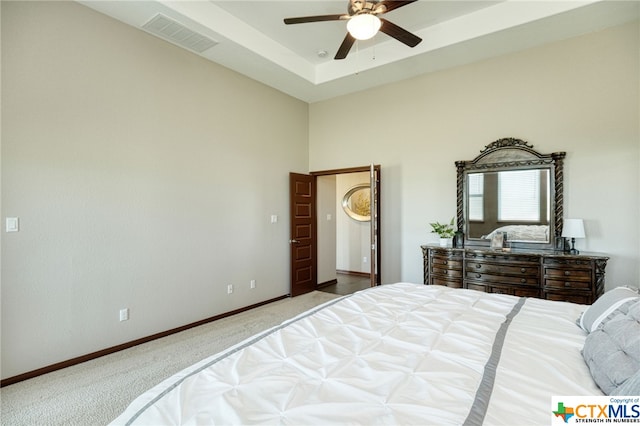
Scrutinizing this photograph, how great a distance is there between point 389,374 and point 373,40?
396 centimetres

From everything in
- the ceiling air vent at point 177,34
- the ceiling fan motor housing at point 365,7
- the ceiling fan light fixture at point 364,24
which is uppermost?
the ceiling air vent at point 177,34

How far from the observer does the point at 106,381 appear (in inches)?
99.9

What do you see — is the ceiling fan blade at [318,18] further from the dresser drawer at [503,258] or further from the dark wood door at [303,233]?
the dresser drawer at [503,258]

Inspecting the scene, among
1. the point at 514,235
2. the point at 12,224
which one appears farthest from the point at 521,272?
the point at 12,224

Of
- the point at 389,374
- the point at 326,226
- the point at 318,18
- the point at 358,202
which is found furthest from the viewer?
the point at 358,202

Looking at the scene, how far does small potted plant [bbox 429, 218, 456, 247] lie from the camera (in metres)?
4.02

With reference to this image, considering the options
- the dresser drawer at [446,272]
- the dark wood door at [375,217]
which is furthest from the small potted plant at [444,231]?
the dark wood door at [375,217]

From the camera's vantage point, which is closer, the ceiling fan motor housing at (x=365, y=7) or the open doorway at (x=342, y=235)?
the ceiling fan motor housing at (x=365, y=7)

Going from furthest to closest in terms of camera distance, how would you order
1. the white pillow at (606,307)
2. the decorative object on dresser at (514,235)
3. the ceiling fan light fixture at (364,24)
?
the decorative object on dresser at (514,235), the ceiling fan light fixture at (364,24), the white pillow at (606,307)

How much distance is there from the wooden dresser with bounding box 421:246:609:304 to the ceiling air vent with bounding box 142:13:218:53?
363 centimetres

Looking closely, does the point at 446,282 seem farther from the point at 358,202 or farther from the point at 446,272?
the point at 358,202

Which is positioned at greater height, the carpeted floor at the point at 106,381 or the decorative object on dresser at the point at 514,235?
the decorative object on dresser at the point at 514,235

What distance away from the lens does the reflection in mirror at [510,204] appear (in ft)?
11.9

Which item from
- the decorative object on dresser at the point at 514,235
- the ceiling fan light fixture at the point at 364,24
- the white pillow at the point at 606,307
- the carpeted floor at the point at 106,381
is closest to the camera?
the white pillow at the point at 606,307
